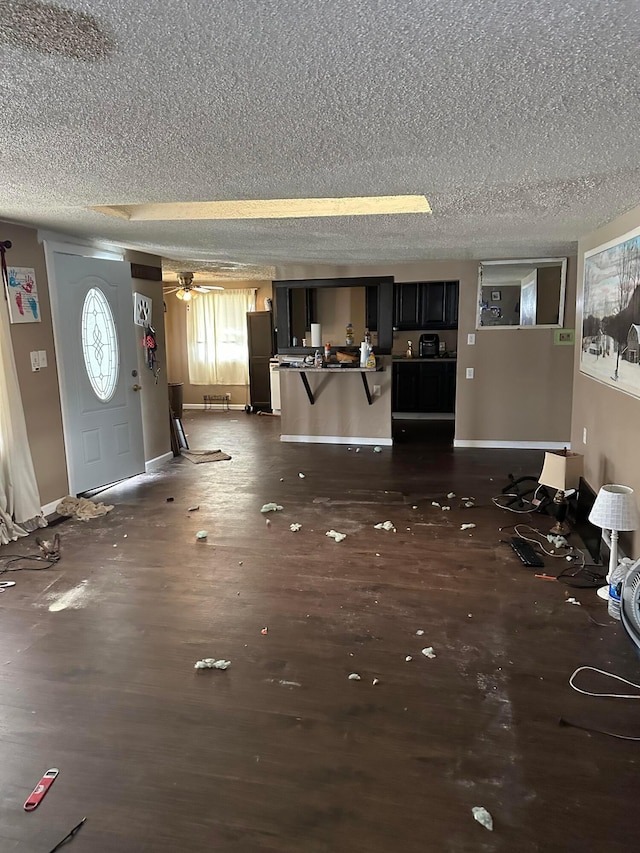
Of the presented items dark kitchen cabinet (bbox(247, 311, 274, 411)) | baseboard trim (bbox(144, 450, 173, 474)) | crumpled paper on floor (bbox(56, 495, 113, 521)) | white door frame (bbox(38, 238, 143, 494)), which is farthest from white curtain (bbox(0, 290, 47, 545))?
dark kitchen cabinet (bbox(247, 311, 274, 411))

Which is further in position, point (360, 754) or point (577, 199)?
point (577, 199)

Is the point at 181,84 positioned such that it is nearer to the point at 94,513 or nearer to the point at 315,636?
the point at 315,636

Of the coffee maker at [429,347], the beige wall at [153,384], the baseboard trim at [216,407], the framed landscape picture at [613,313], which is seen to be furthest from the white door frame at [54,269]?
the baseboard trim at [216,407]

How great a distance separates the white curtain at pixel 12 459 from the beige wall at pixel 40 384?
0.73 ft

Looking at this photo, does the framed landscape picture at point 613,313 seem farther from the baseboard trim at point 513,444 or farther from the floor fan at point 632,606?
the baseboard trim at point 513,444

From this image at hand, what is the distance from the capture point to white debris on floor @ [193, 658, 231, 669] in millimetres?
2570

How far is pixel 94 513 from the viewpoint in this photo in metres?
4.66

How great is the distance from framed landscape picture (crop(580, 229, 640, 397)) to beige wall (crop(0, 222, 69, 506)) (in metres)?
4.20

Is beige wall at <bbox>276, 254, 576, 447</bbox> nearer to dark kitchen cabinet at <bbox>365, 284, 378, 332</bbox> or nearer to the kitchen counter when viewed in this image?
dark kitchen cabinet at <bbox>365, 284, 378, 332</bbox>

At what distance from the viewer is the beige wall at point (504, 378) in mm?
6633

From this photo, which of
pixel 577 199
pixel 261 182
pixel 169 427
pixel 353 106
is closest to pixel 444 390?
pixel 169 427

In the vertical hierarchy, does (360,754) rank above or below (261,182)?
below

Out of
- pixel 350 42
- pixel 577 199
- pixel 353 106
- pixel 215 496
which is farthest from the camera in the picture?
pixel 215 496

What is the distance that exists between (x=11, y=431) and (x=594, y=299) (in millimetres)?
4377
